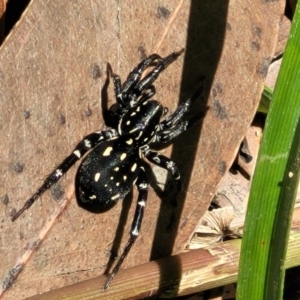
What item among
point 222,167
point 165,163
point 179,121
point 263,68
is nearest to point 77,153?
point 165,163

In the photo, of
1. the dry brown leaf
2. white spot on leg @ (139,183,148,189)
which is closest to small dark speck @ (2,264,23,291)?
the dry brown leaf

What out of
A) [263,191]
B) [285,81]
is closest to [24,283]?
[263,191]

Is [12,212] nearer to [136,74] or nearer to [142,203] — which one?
[142,203]

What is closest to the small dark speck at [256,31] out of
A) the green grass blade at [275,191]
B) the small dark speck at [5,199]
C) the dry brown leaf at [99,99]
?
the dry brown leaf at [99,99]

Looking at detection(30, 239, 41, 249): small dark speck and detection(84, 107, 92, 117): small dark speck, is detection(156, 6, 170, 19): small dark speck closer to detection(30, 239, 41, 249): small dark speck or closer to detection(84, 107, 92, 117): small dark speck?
detection(84, 107, 92, 117): small dark speck

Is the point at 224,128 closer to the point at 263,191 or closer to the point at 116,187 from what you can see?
the point at 116,187
